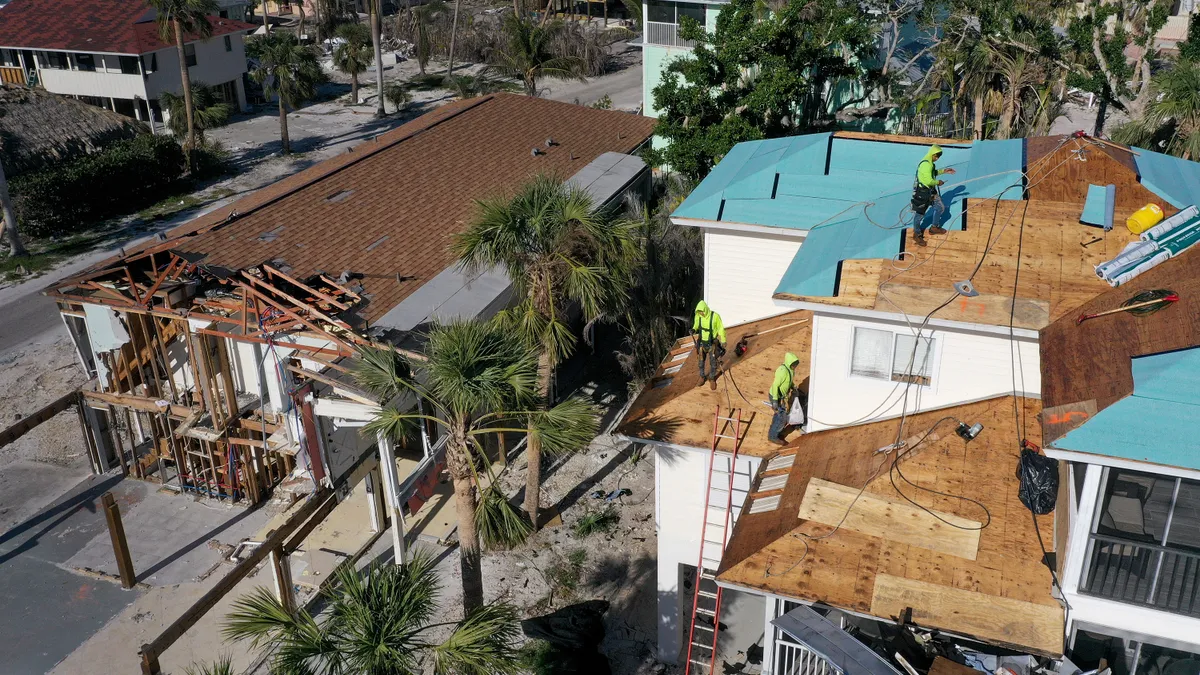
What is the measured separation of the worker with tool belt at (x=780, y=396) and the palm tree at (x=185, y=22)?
112 feet

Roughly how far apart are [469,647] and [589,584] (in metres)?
7.56

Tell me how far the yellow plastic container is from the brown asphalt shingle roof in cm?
1286

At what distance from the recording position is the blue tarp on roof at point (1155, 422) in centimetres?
1102

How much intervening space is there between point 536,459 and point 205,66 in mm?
39597

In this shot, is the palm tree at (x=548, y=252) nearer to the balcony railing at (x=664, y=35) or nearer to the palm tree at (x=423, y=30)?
the balcony railing at (x=664, y=35)

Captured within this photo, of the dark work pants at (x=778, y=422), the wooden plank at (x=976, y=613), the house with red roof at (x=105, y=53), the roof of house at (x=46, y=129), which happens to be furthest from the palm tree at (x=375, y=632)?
the house with red roof at (x=105, y=53)

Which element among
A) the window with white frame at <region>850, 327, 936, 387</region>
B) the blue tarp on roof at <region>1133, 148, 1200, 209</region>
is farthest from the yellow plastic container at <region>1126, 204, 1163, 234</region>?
the window with white frame at <region>850, 327, 936, 387</region>

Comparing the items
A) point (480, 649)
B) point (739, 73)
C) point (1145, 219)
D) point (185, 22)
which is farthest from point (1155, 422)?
point (185, 22)

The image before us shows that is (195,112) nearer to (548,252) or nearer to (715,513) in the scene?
(548,252)

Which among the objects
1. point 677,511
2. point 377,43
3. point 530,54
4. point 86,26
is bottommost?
point 677,511

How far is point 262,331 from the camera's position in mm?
19641

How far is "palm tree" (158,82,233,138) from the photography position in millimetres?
43562

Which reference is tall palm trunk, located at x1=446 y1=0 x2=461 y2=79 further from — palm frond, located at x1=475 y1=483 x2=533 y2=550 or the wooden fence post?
palm frond, located at x1=475 y1=483 x2=533 y2=550

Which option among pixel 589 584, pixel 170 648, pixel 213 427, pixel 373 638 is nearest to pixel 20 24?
pixel 213 427
